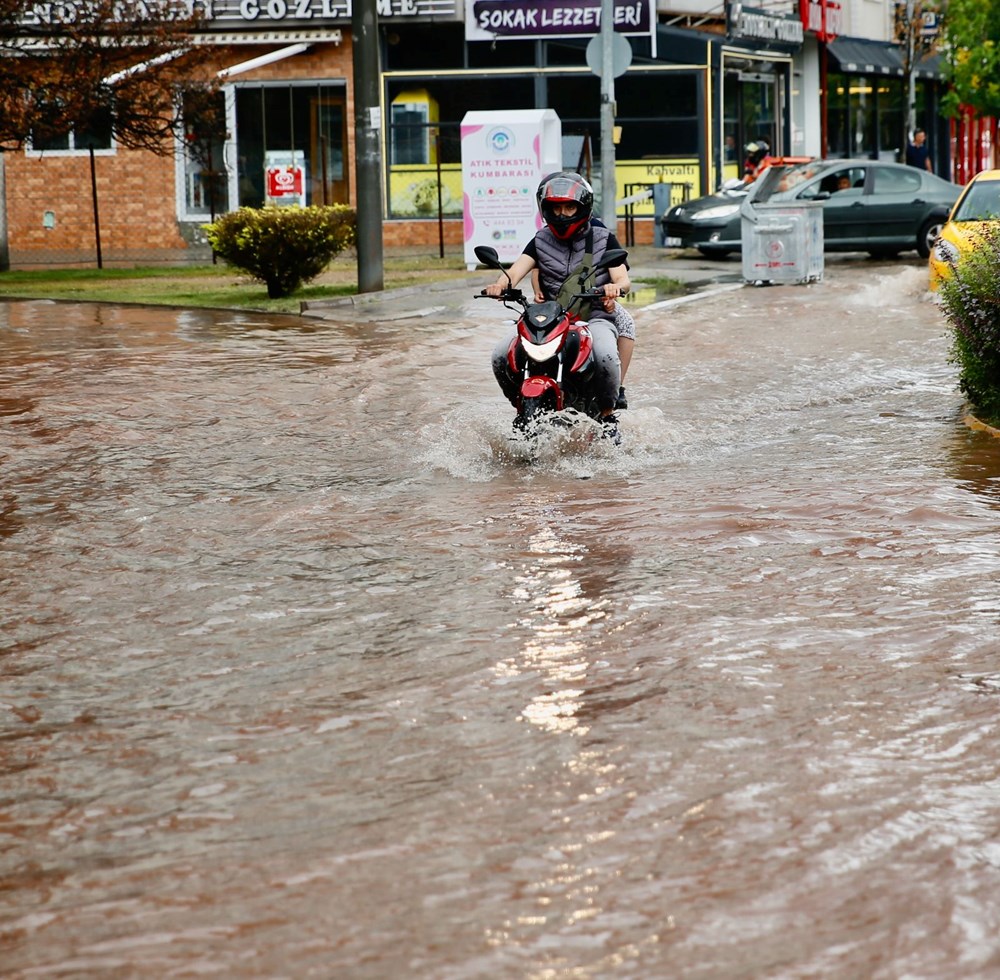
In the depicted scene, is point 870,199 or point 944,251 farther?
point 870,199

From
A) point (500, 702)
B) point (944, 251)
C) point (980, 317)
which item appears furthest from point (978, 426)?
point (500, 702)

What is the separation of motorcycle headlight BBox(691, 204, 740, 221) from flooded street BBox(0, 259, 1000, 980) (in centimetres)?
1725

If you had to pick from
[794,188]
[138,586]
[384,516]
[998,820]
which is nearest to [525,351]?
[384,516]

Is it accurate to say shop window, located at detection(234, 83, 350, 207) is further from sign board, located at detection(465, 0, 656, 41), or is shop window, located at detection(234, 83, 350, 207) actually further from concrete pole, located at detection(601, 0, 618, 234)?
concrete pole, located at detection(601, 0, 618, 234)

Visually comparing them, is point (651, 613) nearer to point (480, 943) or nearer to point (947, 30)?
point (480, 943)

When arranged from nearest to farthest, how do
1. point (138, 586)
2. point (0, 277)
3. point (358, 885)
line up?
point (358, 885), point (138, 586), point (0, 277)

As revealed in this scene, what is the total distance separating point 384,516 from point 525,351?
56.7 inches

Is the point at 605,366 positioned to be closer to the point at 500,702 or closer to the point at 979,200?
the point at 500,702

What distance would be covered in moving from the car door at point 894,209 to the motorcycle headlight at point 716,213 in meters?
2.04

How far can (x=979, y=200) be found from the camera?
66.3 ft

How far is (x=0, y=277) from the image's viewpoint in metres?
27.0

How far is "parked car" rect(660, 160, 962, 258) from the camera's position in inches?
1075

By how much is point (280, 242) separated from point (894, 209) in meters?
10.1

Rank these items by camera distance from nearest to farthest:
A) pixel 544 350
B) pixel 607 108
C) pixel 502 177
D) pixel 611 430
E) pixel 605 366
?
pixel 544 350
pixel 605 366
pixel 611 430
pixel 607 108
pixel 502 177
